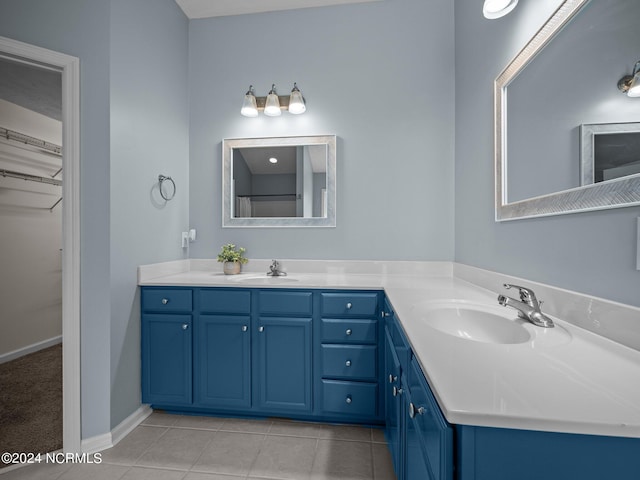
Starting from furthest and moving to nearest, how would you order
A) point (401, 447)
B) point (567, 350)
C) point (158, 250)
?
point (158, 250)
point (401, 447)
point (567, 350)

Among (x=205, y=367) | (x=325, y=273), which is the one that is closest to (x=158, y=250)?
(x=205, y=367)

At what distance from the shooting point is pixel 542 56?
1154 mm

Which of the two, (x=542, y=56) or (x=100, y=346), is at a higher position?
(x=542, y=56)

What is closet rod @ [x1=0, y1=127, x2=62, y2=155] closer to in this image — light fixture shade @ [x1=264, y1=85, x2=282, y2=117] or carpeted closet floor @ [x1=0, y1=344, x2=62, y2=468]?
carpeted closet floor @ [x1=0, y1=344, x2=62, y2=468]

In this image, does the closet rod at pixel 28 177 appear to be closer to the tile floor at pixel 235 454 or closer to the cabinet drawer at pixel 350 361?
the tile floor at pixel 235 454

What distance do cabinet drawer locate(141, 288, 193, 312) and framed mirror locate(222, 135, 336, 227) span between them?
722 millimetres

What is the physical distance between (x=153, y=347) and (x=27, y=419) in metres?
0.89

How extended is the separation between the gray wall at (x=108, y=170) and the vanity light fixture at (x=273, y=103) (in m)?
0.67

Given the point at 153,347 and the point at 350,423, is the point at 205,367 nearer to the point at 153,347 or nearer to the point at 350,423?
the point at 153,347

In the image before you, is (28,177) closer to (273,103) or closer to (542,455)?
(273,103)

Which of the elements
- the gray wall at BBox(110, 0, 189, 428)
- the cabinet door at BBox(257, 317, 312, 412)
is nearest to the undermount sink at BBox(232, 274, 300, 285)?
the cabinet door at BBox(257, 317, 312, 412)

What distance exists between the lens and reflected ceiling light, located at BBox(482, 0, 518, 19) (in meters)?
1.26

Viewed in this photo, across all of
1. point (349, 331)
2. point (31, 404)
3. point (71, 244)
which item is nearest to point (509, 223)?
point (349, 331)

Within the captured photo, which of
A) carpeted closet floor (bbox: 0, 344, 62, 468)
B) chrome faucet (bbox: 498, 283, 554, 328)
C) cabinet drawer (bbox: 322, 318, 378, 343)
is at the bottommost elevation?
carpeted closet floor (bbox: 0, 344, 62, 468)
